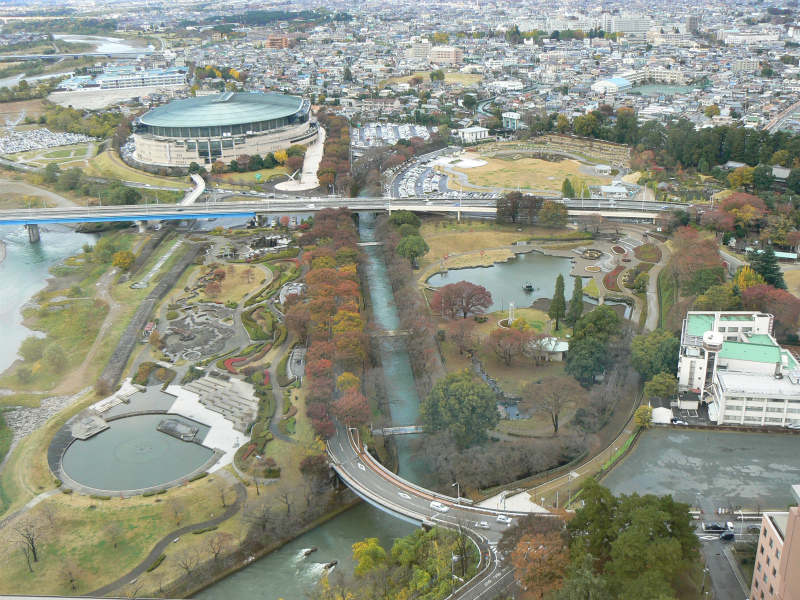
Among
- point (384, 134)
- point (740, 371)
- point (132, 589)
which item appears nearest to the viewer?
point (132, 589)

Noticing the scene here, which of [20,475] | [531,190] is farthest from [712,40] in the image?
[20,475]

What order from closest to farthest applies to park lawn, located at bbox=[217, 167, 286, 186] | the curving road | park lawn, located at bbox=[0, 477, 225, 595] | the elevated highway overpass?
the curving road < park lawn, located at bbox=[0, 477, 225, 595] < the elevated highway overpass < park lawn, located at bbox=[217, 167, 286, 186]

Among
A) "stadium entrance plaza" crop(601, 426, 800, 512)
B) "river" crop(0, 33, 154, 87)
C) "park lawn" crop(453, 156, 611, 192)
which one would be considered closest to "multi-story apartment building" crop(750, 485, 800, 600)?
"stadium entrance plaza" crop(601, 426, 800, 512)

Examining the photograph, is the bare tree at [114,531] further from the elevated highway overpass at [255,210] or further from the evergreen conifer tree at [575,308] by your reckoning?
the elevated highway overpass at [255,210]

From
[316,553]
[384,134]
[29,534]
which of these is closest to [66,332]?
[29,534]

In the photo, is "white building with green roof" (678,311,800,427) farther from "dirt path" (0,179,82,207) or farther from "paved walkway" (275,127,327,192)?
"dirt path" (0,179,82,207)

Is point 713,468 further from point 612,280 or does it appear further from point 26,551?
point 26,551

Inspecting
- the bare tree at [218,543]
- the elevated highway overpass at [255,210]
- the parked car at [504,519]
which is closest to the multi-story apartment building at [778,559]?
the parked car at [504,519]
